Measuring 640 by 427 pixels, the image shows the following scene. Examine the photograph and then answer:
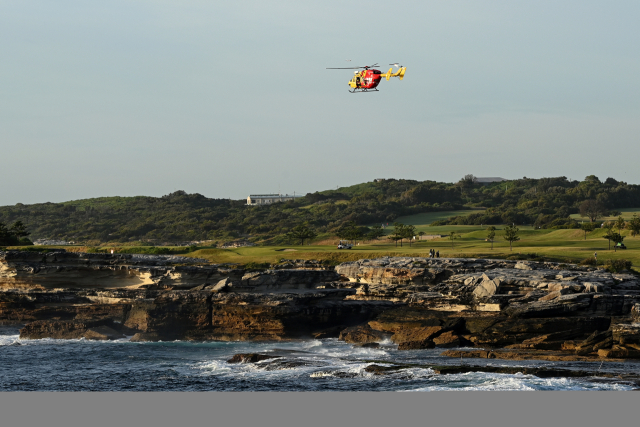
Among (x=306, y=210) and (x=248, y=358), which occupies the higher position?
(x=306, y=210)

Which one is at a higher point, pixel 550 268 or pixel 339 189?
pixel 339 189

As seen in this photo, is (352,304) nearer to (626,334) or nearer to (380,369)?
(380,369)

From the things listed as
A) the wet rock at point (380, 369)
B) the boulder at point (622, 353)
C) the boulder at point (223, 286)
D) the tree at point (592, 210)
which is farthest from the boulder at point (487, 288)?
the tree at point (592, 210)

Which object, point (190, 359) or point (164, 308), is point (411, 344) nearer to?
point (190, 359)

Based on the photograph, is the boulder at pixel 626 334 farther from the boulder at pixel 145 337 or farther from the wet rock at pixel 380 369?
the boulder at pixel 145 337

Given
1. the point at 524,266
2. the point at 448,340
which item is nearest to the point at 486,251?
the point at 524,266

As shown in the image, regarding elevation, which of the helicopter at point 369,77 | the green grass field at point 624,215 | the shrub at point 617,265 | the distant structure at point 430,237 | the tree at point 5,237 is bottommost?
the shrub at point 617,265

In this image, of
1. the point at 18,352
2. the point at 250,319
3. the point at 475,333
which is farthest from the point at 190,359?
the point at 475,333
